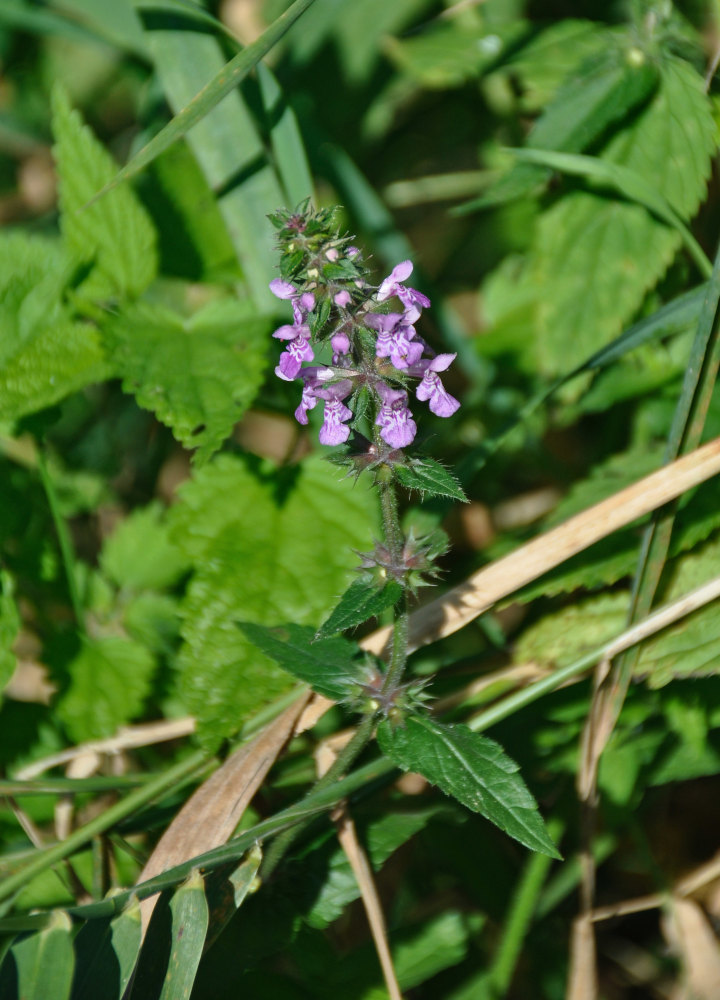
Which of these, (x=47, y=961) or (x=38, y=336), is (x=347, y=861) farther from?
(x=38, y=336)

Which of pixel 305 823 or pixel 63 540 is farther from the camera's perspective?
pixel 63 540

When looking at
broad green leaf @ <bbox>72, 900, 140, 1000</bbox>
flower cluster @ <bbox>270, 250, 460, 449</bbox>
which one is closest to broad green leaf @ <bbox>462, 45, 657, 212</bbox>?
flower cluster @ <bbox>270, 250, 460, 449</bbox>

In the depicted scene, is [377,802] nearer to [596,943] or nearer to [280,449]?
[596,943]

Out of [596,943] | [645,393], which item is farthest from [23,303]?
[596,943]

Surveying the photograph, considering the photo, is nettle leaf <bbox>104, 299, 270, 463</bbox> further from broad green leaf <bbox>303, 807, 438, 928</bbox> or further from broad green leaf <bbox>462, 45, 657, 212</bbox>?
broad green leaf <bbox>303, 807, 438, 928</bbox>

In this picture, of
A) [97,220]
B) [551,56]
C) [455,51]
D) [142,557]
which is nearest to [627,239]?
[551,56]

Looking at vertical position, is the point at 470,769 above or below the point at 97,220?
below
